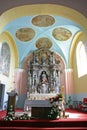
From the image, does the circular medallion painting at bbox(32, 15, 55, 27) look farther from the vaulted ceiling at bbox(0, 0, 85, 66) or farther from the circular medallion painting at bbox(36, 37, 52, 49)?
the circular medallion painting at bbox(36, 37, 52, 49)

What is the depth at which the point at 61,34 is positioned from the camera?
11312 millimetres

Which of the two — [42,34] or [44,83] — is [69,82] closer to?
[44,83]

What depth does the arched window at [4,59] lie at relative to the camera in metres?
10.1

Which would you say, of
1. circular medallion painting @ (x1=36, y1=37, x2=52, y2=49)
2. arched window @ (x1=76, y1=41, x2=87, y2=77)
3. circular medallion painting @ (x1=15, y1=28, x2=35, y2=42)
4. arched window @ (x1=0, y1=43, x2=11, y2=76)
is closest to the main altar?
circular medallion painting @ (x1=36, y1=37, x2=52, y2=49)

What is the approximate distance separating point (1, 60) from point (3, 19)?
5248mm

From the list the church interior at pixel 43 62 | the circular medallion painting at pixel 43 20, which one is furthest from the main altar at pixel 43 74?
the circular medallion painting at pixel 43 20

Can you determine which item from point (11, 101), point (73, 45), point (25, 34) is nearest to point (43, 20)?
point (25, 34)

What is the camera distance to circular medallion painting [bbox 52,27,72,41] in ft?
35.4

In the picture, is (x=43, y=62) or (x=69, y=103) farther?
(x=43, y=62)

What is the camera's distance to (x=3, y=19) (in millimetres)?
5137

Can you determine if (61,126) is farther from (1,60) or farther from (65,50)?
(65,50)

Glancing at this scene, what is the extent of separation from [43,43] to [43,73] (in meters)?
2.65

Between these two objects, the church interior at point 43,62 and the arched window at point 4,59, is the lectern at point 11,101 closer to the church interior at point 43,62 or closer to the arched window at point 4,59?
the church interior at point 43,62
